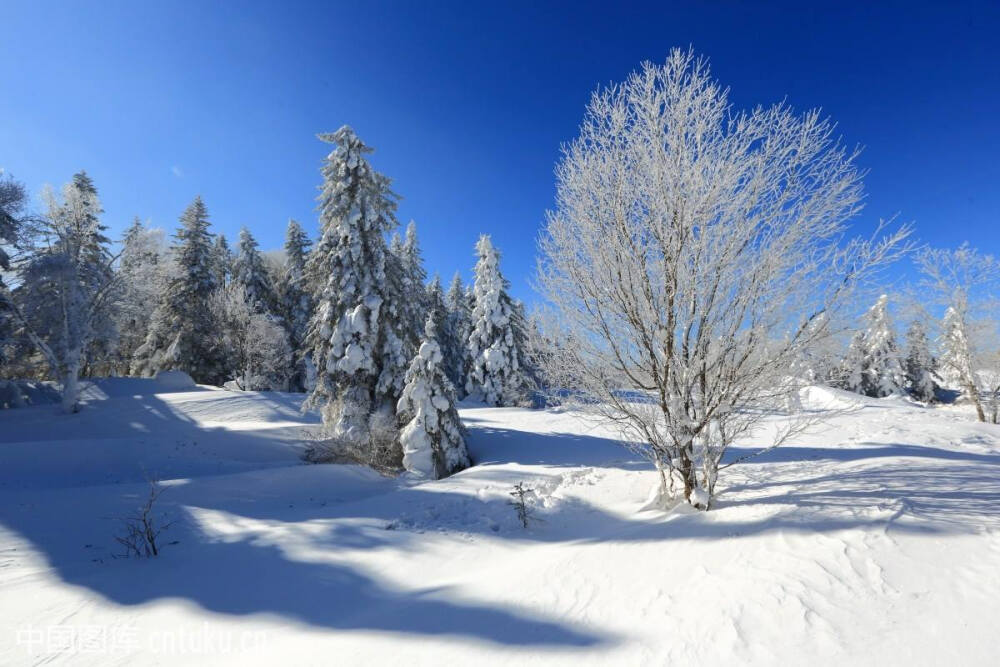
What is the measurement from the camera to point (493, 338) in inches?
1025

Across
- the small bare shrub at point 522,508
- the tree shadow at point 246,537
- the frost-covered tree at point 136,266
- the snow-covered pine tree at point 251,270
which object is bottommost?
the tree shadow at point 246,537

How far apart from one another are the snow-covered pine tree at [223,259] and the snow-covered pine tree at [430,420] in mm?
28076

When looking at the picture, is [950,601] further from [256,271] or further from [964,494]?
[256,271]

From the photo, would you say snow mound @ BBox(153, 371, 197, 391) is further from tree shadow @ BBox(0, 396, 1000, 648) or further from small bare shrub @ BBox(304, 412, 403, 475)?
small bare shrub @ BBox(304, 412, 403, 475)

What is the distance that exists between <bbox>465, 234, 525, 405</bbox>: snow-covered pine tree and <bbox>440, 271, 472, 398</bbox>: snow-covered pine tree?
4153mm

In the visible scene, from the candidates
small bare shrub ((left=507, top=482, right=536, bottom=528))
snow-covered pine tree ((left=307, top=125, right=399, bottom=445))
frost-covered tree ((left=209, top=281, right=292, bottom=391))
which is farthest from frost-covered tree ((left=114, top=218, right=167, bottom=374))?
small bare shrub ((left=507, top=482, right=536, bottom=528))

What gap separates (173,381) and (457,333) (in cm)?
1938

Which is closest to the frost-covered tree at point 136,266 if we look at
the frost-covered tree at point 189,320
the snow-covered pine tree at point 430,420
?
the frost-covered tree at point 189,320

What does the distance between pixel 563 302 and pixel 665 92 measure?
3.17 meters

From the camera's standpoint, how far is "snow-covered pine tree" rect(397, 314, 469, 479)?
11.3m

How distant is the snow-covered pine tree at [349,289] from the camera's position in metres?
13.3

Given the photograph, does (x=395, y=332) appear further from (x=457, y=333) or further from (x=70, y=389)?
(x=457, y=333)

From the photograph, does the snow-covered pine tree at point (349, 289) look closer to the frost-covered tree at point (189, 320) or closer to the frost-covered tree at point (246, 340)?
the frost-covered tree at point (246, 340)

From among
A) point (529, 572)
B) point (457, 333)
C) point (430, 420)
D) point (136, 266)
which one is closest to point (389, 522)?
point (529, 572)
